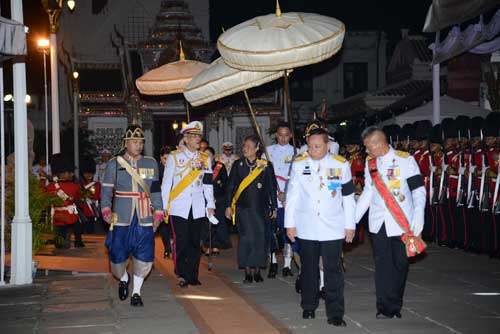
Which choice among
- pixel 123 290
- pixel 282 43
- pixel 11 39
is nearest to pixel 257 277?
pixel 123 290

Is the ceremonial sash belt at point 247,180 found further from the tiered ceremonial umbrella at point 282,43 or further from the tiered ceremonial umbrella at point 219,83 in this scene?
the tiered ceremonial umbrella at point 282,43

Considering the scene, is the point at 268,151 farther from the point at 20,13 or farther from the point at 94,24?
the point at 94,24

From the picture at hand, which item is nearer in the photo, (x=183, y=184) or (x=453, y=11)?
(x=183, y=184)

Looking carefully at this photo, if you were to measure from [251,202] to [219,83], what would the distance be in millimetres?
1717

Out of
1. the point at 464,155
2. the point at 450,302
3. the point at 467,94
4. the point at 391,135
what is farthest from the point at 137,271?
the point at 467,94

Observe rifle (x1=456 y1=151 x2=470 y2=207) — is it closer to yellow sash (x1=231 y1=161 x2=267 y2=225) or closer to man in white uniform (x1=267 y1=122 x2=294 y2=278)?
man in white uniform (x1=267 y1=122 x2=294 y2=278)

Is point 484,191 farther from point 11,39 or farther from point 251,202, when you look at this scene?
point 11,39

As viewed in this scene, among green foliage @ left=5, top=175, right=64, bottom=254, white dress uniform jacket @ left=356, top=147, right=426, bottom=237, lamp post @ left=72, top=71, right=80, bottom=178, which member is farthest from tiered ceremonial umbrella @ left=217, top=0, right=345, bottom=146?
lamp post @ left=72, top=71, right=80, bottom=178

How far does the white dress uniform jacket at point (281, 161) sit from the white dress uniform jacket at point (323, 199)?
410 cm

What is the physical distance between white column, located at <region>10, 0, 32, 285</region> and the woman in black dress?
2810mm

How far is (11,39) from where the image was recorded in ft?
33.8

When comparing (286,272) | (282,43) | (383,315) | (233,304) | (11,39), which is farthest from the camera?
(286,272)

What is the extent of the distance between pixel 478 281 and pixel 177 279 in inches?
163

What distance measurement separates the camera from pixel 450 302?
1035 centimetres
